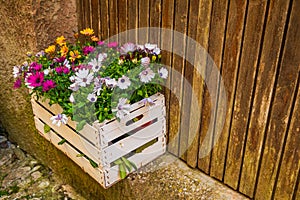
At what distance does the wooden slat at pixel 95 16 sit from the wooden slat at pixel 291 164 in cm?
136

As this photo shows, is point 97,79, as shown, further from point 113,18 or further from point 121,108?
point 113,18

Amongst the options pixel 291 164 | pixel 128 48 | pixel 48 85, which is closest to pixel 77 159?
pixel 48 85

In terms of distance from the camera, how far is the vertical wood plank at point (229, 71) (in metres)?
1.67

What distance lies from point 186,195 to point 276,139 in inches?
23.9

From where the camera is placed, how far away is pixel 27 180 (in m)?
2.93

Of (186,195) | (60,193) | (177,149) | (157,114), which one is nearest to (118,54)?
(157,114)

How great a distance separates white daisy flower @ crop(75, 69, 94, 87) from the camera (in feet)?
6.36

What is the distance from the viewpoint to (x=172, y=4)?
6.29 ft

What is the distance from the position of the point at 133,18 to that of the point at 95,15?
36 centimetres

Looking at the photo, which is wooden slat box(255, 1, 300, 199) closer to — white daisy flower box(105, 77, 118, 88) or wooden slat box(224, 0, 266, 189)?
wooden slat box(224, 0, 266, 189)

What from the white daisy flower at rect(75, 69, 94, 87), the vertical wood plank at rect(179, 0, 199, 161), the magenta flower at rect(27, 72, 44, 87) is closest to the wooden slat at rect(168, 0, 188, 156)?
the vertical wood plank at rect(179, 0, 199, 161)

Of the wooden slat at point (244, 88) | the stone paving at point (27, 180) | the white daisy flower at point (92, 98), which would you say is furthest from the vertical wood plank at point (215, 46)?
the stone paving at point (27, 180)

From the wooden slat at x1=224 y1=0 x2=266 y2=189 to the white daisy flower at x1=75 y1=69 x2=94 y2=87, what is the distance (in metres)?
0.77

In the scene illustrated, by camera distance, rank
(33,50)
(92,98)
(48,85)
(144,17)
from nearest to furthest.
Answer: (92,98)
(48,85)
(144,17)
(33,50)
